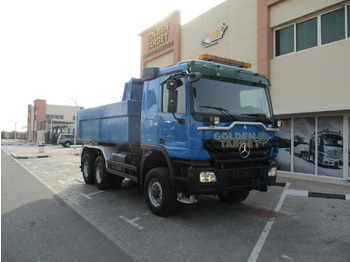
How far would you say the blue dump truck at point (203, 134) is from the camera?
4418 millimetres

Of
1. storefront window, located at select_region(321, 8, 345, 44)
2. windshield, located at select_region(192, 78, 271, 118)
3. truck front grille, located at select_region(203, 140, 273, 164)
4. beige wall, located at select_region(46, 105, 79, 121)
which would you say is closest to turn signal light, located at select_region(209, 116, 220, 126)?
windshield, located at select_region(192, 78, 271, 118)

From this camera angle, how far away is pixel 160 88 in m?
5.40

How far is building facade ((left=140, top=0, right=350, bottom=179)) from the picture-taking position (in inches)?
336

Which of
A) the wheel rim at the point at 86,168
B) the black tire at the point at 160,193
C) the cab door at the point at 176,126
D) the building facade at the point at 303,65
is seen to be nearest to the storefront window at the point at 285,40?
the building facade at the point at 303,65

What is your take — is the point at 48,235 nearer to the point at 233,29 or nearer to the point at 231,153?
the point at 231,153

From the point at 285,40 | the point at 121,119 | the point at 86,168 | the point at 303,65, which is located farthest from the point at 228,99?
the point at 285,40

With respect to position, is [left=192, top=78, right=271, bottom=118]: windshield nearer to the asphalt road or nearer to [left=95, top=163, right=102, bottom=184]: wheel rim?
the asphalt road

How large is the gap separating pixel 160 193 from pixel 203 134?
1.60 m

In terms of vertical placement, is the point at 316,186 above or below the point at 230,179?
below

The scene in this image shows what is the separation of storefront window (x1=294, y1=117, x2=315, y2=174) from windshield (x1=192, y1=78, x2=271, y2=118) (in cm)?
523

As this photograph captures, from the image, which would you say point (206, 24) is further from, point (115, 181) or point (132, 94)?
point (115, 181)

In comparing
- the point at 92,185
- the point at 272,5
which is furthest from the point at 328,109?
the point at 92,185

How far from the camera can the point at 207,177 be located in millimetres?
4336

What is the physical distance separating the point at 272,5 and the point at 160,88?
7764 millimetres
